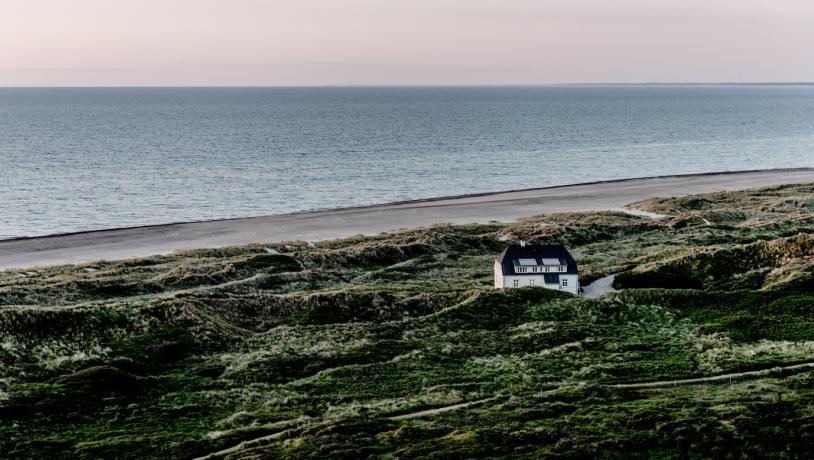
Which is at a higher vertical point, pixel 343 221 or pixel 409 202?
pixel 409 202

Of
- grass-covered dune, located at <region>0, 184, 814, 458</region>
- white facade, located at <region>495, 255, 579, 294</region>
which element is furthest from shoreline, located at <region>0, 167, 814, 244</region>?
white facade, located at <region>495, 255, 579, 294</region>

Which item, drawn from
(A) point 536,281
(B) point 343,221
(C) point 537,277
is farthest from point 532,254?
(B) point 343,221

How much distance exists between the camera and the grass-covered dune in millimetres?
38625

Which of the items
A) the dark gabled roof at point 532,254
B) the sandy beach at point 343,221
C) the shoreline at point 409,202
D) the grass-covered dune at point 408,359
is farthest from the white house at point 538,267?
the shoreline at point 409,202

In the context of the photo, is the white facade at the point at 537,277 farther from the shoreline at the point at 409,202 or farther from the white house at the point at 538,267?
the shoreline at the point at 409,202

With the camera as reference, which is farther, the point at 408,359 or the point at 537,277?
the point at 537,277

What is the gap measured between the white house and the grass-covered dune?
4.51 ft

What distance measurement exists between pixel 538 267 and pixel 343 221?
57096 mm

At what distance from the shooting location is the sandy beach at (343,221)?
100125 millimetres

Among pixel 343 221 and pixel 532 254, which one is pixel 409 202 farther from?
pixel 532 254

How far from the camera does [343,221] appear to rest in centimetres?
11856

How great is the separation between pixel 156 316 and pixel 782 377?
136 feet

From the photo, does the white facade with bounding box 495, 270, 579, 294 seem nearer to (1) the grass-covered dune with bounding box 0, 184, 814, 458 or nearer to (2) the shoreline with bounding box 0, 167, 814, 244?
(1) the grass-covered dune with bounding box 0, 184, 814, 458

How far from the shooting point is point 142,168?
179 m
